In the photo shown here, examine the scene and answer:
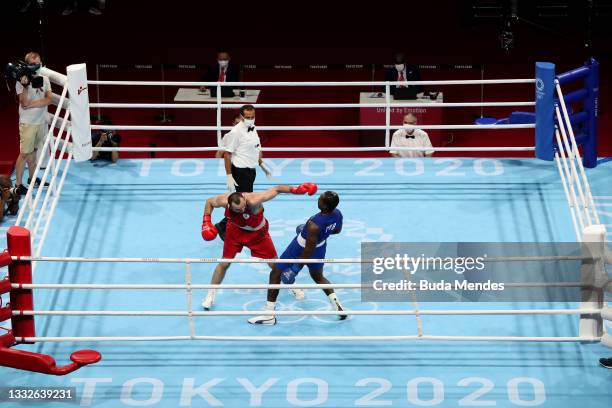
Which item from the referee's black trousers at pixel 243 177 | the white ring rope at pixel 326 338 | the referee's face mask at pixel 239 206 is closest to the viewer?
the white ring rope at pixel 326 338

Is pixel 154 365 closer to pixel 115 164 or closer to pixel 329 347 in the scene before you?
pixel 329 347

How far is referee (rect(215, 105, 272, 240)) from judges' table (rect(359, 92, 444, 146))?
402cm

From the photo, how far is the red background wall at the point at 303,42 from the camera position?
17.7 metres

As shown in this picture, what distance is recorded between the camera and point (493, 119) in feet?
51.9

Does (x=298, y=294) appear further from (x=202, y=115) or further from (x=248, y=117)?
(x=202, y=115)

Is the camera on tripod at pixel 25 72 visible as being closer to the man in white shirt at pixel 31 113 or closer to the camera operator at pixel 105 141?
the man in white shirt at pixel 31 113

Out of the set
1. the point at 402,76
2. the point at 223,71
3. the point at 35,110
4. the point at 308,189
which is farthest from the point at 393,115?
the point at 308,189

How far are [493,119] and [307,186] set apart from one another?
611 cm

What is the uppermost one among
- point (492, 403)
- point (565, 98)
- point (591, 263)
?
point (565, 98)

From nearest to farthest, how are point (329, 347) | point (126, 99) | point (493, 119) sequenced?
1. point (329, 347)
2. point (493, 119)
3. point (126, 99)

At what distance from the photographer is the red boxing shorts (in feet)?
34.7

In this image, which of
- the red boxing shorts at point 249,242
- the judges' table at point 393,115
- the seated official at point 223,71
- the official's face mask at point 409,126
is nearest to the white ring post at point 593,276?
the red boxing shorts at point 249,242

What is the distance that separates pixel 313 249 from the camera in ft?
33.7

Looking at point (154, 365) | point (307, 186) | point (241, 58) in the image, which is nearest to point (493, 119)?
point (241, 58)
